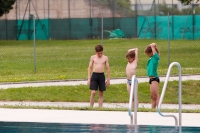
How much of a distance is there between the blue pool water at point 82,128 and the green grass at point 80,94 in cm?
592

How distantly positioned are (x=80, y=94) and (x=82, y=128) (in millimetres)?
7032

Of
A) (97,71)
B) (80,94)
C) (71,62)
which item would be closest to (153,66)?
(97,71)

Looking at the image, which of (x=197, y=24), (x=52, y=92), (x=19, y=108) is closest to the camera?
(x=19, y=108)

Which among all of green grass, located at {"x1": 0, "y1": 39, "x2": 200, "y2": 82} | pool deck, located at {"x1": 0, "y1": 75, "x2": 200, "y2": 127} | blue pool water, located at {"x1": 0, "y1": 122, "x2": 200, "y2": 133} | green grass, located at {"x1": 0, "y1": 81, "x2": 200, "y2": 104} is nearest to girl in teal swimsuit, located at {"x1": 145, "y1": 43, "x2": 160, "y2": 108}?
pool deck, located at {"x1": 0, "y1": 75, "x2": 200, "y2": 127}

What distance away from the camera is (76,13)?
188 ft

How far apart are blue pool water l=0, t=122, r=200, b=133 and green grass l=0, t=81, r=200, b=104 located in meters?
5.92

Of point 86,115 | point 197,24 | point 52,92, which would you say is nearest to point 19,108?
point 86,115

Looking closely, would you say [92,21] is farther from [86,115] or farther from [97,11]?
[86,115]

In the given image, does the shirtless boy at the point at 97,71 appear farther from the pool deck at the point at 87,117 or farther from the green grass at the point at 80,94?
the green grass at the point at 80,94

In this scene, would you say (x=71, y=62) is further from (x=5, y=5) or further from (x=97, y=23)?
(x=97, y=23)

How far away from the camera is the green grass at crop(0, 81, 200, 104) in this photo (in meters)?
17.3

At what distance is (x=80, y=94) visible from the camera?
17.6m

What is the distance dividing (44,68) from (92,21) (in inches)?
1100

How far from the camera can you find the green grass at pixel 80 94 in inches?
680
